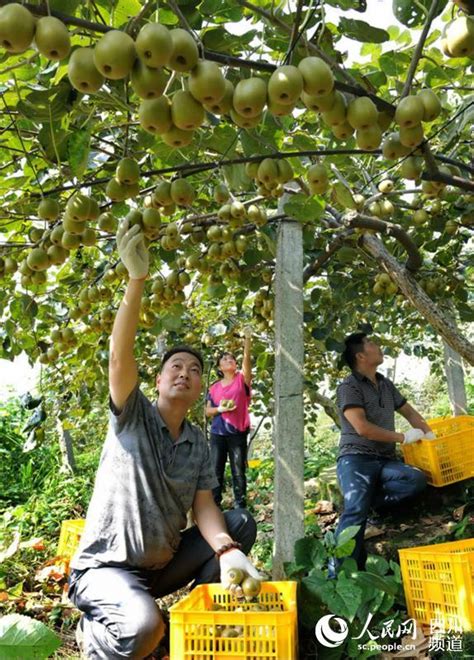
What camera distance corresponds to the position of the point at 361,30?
5.08 feet

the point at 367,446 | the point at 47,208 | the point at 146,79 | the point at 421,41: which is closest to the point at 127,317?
the point at 47,208

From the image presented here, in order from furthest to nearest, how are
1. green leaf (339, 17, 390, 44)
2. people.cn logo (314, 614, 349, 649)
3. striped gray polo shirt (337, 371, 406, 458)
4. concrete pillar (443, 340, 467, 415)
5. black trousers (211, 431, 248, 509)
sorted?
concrete pillar (443, 340, 467, 415), black trousers (211, 431, 248, 509), striped gray polo shirt (337, 371, 406, 458), people.cn logo (314, 614, 349, 649), green leaf (339, 17, 390, 44)

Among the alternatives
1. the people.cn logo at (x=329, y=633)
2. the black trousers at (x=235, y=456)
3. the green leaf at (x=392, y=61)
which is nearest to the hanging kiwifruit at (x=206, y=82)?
the green leaf at (x=392, y=61)

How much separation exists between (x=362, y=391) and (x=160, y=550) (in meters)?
1.79

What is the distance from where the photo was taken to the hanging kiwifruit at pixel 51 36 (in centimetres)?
102

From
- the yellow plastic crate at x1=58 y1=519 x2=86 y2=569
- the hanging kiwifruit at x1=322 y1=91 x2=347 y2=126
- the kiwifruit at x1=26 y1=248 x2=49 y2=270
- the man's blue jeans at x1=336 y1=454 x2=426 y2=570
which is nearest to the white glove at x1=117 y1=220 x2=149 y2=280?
the kiwifruit at x1=26 y1=248 x2=49 y2=270

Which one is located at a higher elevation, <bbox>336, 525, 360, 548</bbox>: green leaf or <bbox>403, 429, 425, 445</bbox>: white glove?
<bbox>403, 429, 425, 445</bbox>: white glove

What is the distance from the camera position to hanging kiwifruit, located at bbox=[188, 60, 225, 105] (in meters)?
1.10

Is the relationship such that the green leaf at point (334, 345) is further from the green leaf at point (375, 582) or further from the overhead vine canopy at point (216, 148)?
the green leaf at point (375, 582)

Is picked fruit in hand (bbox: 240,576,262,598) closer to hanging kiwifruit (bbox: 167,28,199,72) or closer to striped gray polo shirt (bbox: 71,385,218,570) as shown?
striped gray polo shirt (bbox: 71,385,218,570)

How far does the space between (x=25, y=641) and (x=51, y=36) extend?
0.97m

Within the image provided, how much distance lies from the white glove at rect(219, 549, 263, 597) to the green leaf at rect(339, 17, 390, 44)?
199cm

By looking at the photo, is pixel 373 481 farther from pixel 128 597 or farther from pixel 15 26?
pixel 15 26

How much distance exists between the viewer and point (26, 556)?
4.48m
